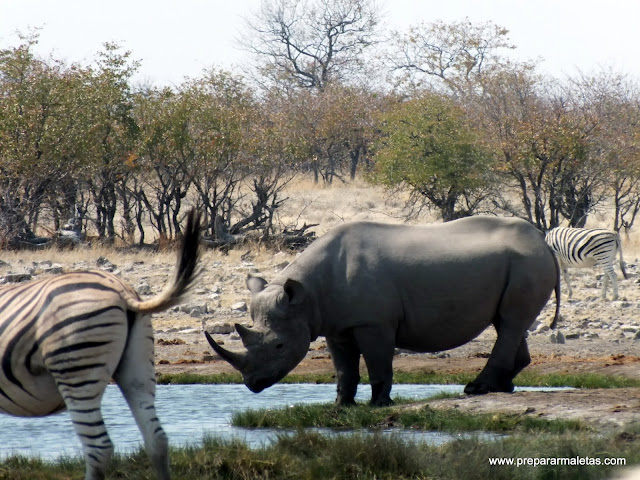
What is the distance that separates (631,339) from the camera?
1573 centimetres

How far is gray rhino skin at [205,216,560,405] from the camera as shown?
32.0ft

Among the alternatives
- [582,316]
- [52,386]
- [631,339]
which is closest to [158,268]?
[582,316]

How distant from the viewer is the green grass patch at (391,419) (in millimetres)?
8953

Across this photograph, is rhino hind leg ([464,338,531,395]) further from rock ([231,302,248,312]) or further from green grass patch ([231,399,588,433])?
rock ([231,302,248,312])

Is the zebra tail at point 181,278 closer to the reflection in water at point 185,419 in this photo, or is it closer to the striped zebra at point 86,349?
the striped zebra at point 86,349

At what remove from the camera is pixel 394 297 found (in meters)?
10.0

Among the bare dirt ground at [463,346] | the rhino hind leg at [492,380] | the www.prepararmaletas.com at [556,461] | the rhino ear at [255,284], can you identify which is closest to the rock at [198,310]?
the bare dirt ground at [463,346]

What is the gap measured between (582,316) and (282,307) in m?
9.50

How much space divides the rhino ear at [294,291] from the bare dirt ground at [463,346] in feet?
3.05

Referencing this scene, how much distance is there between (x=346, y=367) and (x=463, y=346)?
587 centimetres

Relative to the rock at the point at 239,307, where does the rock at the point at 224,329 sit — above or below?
below

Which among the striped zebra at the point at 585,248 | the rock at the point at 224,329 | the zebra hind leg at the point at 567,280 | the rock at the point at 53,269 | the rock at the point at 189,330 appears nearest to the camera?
the rock at the point at 224,329

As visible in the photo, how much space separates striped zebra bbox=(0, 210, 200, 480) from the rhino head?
3592 mm

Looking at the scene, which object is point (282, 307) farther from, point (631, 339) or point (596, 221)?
point (596, 221)
